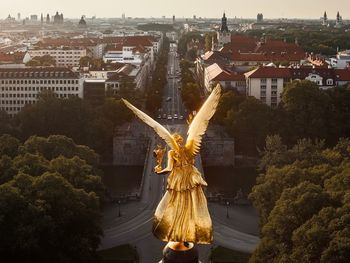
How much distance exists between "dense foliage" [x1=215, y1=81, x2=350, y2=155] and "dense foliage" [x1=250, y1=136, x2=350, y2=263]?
29545 millimetres

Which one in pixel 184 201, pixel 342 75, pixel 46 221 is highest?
pixel 342 75

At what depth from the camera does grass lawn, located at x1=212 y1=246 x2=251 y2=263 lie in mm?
52625

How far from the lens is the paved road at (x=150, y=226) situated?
55888mm

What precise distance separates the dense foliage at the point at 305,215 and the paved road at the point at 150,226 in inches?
140

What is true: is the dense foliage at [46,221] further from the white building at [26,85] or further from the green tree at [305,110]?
the white building at [26,85]

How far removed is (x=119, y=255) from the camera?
54.0 metres

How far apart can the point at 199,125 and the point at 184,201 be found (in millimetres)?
2535

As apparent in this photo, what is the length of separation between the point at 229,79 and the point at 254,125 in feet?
100

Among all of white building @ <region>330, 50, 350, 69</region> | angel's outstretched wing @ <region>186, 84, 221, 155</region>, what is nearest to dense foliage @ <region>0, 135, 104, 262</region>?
angel's outstretched wing @ <region>186, 84, 221, 155</region>

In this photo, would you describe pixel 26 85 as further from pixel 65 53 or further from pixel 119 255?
pixel 65 53

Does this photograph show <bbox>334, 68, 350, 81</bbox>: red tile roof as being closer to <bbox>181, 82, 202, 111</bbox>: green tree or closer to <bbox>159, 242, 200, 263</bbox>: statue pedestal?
<bbox>181, 82, 202, 111</bbox>: green tree

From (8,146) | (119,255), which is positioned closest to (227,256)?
(119,255)

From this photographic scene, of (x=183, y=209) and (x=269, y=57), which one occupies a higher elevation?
(x=269, y=57)

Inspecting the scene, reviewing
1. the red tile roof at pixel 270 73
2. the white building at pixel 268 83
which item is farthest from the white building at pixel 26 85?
the red tile roof at pixel 270 73
